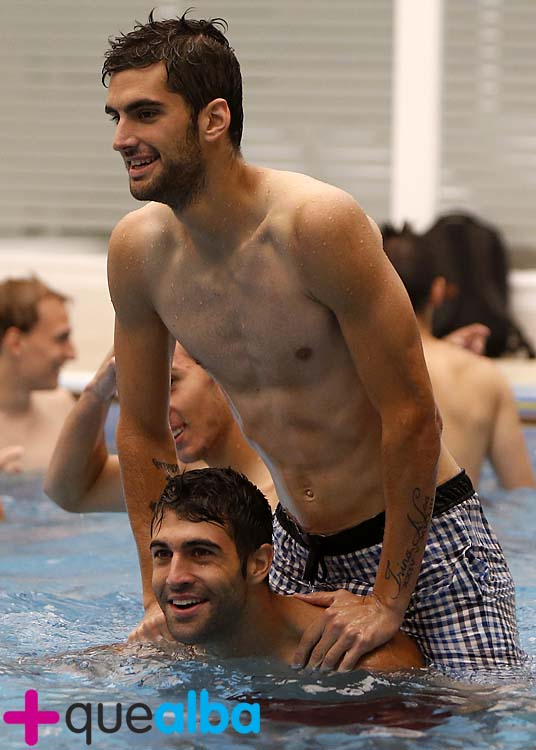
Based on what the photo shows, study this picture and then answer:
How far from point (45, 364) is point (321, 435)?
342cm

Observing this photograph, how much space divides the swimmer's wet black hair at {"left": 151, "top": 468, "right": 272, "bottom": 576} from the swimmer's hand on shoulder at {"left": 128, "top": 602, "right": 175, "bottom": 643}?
199 millimetres

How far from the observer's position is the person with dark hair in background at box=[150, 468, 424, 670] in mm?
2877

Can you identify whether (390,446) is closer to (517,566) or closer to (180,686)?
(180,686)

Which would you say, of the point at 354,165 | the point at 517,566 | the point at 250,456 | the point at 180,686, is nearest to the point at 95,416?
the point at 250,456

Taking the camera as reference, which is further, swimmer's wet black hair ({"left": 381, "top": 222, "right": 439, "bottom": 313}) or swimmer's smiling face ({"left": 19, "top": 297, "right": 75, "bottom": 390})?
swimmer's smiling face ({"left": 19, "top": 297, "right": 75, "bottom": 390})

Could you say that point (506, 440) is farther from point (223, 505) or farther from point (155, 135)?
point (155, 135)

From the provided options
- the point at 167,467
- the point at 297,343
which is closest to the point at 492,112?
the point at 167,467

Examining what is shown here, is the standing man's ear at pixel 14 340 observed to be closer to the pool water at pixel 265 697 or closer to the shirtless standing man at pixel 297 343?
the pool water at pixel 265 697

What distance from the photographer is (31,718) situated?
3010mm

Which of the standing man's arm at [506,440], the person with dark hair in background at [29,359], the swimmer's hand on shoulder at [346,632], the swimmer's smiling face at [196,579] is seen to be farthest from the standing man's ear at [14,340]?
the swimmer's hand on shoulder at [346,632]

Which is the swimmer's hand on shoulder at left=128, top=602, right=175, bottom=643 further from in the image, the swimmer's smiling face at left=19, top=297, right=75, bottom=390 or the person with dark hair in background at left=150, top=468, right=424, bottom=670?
the swimmer's smiling face at left=19, top=297, right=75, bottom=390

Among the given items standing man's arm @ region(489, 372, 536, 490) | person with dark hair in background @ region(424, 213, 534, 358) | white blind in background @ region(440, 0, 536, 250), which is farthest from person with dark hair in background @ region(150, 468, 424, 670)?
white blind in background @ region(440, 0, 536, 250)

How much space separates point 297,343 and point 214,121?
0.47 m

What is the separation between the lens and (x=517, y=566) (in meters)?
5.02
